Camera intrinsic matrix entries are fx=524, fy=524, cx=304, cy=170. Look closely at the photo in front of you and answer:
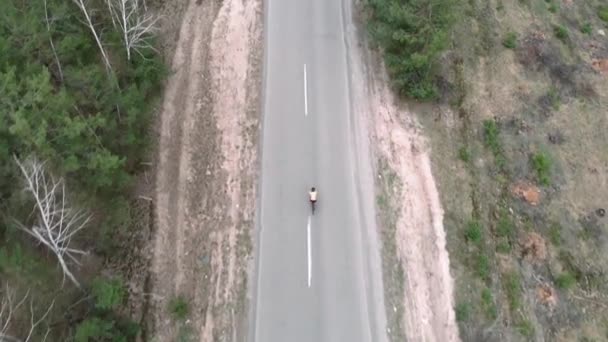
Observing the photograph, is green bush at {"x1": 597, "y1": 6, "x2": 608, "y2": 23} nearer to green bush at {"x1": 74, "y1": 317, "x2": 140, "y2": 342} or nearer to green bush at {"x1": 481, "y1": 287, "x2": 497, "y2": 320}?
green bush at {"x1": 481, "y1": 287, "x2": 497, "y2": 320}

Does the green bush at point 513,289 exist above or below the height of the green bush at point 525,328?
above

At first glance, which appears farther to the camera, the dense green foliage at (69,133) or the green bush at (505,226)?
the green bush at (505,226)

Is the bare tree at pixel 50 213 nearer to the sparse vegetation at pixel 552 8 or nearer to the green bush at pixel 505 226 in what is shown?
the green bush at pixel 505 226

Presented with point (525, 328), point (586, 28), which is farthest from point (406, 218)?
point (586, 28)

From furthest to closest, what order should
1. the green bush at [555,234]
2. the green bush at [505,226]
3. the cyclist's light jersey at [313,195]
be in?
the green bush at [555,234], the green bush at [505,226], the cyclist's light jersey at [313,195]

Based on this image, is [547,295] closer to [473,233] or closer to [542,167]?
[473,233]

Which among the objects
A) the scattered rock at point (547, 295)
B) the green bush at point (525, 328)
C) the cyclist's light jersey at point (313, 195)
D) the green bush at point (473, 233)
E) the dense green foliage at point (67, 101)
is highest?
the dense green foliage at point (67, 101)

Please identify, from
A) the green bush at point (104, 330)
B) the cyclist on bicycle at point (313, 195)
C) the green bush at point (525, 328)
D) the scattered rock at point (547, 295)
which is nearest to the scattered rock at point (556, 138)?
the scattered rock at point (547, 295)

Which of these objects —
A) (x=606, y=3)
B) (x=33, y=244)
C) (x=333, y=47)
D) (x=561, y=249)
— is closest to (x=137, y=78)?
(x=33, y=244)
